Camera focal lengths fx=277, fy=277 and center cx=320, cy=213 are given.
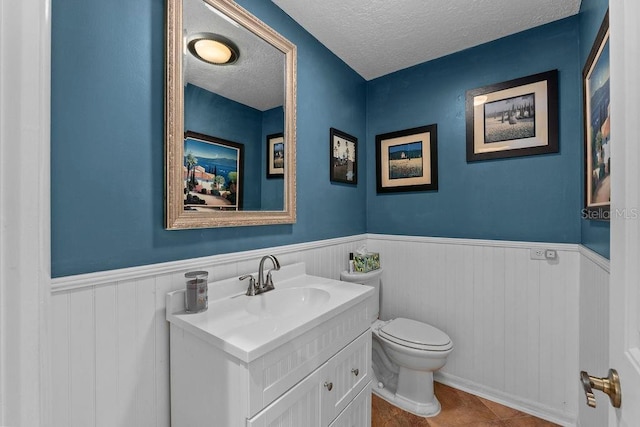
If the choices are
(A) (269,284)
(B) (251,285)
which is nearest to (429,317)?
(A) (269,284)

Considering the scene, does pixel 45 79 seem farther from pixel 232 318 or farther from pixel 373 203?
pixel 373 203

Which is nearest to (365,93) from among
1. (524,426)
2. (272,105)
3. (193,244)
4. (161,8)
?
(272,105)

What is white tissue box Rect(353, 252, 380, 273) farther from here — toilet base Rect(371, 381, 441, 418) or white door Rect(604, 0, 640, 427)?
white door Rect(604, 0, 640, 427)

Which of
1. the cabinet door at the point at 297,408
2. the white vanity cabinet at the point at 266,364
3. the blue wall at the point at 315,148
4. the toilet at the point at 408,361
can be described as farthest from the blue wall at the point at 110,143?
the toilet at the point at 408,361

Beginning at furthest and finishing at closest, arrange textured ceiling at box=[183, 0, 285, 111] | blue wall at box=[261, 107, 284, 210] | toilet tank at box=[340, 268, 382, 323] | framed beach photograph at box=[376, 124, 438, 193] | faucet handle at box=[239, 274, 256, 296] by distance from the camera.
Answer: framed beach photograph at box=[376, 124, 438, 193] < toilet tank at box=[340, 268, 382, 323] < blue wall at box=[261, 107, 284, 210] < faucet handle at box=[239, 274, 256, 296] < textured ceiling at box=[183, 0, 285, 111]

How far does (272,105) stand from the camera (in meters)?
1.61

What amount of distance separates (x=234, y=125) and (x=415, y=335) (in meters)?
1.73

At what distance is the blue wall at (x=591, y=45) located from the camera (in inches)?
46.2

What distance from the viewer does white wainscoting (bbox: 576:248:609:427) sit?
116 cm

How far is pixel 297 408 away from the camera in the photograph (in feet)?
3.40

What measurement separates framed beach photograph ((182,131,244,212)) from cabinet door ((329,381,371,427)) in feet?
3.64

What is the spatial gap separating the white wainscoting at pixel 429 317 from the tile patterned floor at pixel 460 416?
0.26 feet

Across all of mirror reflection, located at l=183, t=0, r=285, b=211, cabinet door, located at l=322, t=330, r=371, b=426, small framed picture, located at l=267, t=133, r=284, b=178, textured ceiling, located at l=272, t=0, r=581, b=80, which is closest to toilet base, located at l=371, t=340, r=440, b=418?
cabinet door, located at l=322, t=330, r=371, b=426

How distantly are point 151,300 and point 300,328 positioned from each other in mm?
612
